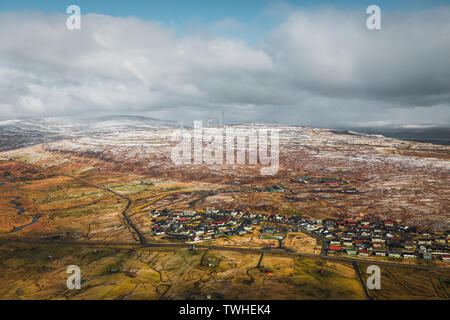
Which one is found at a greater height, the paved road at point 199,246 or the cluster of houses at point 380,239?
the cluster of houses at point 380,239

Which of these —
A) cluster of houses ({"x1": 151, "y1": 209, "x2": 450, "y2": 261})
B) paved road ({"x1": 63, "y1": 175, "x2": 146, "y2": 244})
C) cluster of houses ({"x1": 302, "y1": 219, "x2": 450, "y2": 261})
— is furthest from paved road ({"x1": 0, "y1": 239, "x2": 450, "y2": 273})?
paved road ({"x1": 63, "y1": 175, "x2": 146, "y2": 244})

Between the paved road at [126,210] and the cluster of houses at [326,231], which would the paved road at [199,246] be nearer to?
the cluster of houses at [326,231]

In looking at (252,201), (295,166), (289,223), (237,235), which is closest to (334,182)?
(295,166)

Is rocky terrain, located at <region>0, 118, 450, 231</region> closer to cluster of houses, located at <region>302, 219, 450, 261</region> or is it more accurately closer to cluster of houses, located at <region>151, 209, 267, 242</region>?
cluster of houses, located at <region>302, 219, 450, 261</region>

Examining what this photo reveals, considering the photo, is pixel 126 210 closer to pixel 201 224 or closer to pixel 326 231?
pixel 201 224

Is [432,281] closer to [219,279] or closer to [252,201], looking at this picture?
[219,279]

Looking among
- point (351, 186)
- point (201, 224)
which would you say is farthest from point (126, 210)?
point (351, 186)

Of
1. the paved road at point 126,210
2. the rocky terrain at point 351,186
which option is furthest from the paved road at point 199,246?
the rocky terrain at point 351,186
